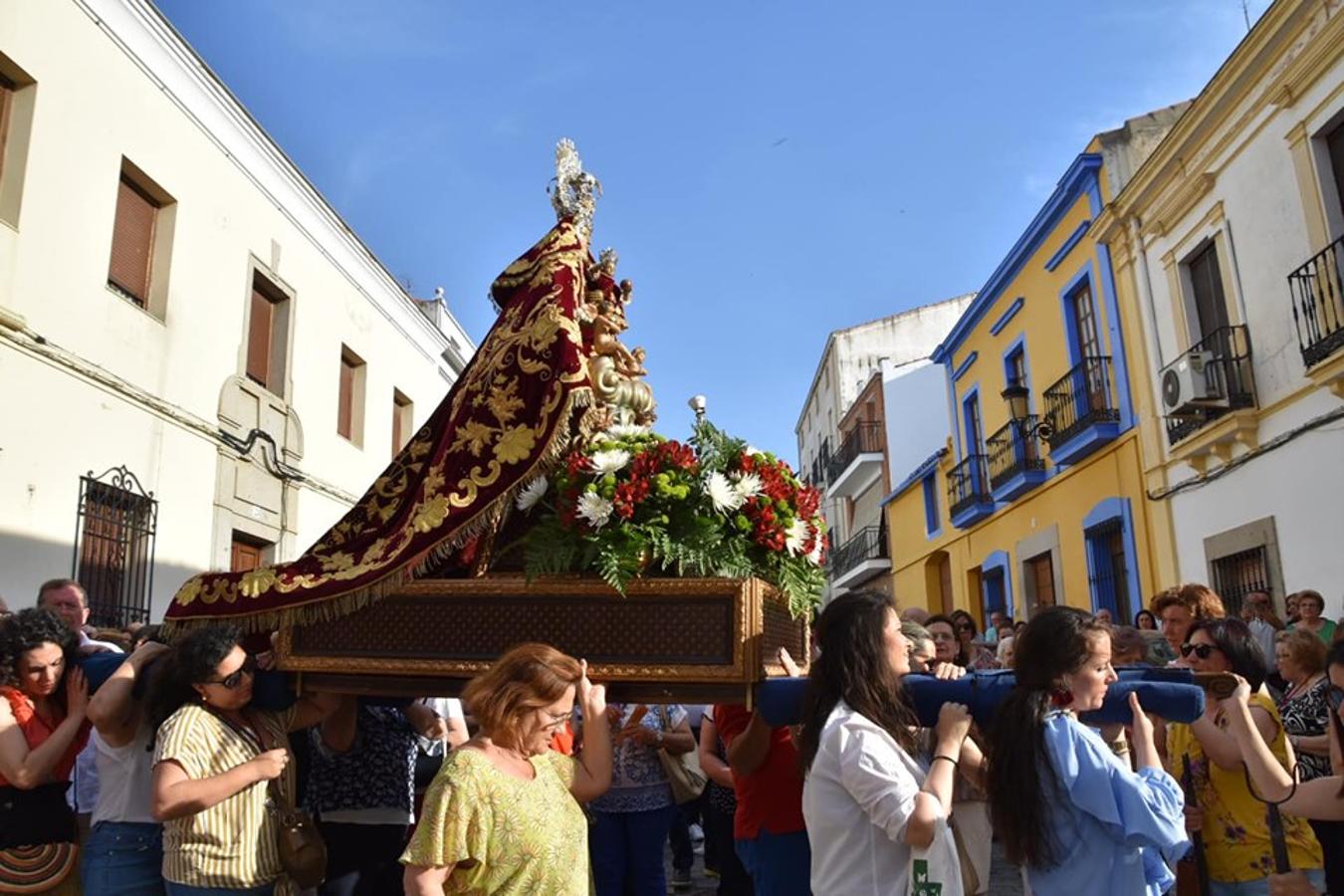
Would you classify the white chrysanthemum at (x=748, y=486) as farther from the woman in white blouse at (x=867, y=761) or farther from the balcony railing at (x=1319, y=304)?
the balcony railing at (x=1319, y=304)

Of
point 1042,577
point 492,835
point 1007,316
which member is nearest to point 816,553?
point 492,835

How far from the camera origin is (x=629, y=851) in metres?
4.32

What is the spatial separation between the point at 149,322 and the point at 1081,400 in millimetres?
10213

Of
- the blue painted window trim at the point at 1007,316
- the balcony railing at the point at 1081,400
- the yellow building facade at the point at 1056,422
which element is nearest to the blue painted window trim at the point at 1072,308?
the yellow building facade at the point at 1056,422

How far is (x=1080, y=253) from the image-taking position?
42.9ft

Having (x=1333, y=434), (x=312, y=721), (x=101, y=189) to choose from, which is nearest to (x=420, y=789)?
(x=312, y=721)

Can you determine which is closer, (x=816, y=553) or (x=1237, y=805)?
(x=816, y=553)

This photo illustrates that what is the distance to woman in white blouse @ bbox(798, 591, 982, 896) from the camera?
7.52ft

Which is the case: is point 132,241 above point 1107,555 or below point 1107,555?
above

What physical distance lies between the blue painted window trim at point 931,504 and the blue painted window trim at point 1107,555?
257 inches

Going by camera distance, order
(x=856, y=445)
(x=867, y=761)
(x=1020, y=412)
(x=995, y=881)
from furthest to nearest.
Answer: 1. (x=856, y=445)
2. (x=1020, y=412)
3. (x=995, y=881)
4. (x=867, y=761)

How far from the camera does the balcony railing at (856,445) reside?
25333mm

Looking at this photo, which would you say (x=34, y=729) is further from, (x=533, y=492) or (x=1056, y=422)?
(x=1056, y=422)

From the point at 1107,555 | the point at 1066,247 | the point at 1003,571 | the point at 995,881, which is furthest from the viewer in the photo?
the point at 1003,571
